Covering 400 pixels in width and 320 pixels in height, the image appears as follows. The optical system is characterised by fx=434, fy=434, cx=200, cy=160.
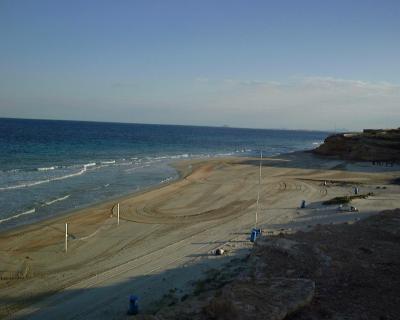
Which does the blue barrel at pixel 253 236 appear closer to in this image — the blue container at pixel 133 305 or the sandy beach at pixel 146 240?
the sandy beach at pixel 146 240

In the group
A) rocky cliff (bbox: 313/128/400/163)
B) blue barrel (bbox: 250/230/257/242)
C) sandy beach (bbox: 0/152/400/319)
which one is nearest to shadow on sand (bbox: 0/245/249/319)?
sandy beach (bbox: 0/152/400/319)

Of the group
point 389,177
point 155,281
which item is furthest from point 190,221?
point 389,177

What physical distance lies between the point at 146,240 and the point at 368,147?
39991mm

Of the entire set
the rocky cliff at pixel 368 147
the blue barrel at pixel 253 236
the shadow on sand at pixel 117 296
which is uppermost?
the rocky cliff at pixel 368 147

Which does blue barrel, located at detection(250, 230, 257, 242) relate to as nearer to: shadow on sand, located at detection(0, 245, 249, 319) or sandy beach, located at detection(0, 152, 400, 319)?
sandy beach, located at detection(0, 152, 400, 319)

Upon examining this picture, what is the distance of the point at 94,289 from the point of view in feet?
39.8

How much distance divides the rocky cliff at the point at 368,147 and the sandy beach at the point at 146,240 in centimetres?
1825

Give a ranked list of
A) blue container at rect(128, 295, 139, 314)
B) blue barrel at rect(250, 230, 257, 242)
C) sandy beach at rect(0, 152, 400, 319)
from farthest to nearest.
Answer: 1. blue barrel at rect(250, 230, 257, 242)
2. sandy beach at rect(0, 152, 400, 319)
3. blue container at rect(128, 295, 139, 314)

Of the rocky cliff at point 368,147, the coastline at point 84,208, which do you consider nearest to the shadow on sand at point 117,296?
the coastline at point 84,208

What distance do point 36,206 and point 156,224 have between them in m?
7.39

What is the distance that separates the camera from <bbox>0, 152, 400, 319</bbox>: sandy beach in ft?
38.3

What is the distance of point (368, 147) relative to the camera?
1987 inches

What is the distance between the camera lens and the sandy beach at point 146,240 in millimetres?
11672

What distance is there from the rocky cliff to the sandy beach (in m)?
18.2
